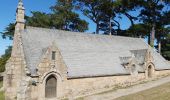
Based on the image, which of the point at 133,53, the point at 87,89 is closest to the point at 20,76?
the point at 87,89

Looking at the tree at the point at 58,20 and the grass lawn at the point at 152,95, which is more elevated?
the tree at the point at 58,20

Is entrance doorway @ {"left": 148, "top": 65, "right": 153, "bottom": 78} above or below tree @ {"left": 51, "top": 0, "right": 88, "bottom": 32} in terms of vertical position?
below

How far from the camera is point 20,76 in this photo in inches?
1148

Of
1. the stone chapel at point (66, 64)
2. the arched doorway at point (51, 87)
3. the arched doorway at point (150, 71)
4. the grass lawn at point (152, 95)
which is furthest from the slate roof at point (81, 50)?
the grass lawn at point (152, 95)

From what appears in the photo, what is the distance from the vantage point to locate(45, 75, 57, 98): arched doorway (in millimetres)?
28734

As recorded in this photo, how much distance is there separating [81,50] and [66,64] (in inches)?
179

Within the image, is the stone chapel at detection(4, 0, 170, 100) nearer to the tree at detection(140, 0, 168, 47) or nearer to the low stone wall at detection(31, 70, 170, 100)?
the low stone wall at detection(31, 70, 170, 100)

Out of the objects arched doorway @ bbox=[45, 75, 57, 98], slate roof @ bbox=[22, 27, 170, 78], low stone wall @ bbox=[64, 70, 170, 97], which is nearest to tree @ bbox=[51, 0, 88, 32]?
slate roof @ bbox=[22, 27, 170, 78]

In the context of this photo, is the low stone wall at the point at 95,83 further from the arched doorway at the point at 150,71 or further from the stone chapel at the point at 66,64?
the arched doorway at the point at 150,71

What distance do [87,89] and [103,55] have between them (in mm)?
6871

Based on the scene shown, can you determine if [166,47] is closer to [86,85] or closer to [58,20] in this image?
[58,20]

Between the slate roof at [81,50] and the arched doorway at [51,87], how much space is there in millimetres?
1816

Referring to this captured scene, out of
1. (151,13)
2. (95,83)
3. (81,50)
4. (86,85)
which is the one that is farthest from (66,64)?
(151,13)

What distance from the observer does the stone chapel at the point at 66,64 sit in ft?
92.0
